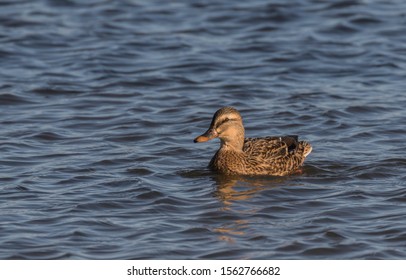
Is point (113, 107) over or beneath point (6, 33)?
beneath

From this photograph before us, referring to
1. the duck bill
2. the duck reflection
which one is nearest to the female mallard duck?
the duck bill

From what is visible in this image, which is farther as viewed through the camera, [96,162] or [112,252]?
[96,162]

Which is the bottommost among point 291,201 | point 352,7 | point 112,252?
point 112,252

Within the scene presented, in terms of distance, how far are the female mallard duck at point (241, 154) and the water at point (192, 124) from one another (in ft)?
0.71

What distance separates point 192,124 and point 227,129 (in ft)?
7.31

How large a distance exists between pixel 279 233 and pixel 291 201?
1.18 metres

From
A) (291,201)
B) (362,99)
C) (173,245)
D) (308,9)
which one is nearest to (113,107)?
(362,99)

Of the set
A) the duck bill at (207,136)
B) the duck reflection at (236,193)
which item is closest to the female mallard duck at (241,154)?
the duck bill at (207,136)

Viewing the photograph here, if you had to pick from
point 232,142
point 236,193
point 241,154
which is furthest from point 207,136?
point 236,193

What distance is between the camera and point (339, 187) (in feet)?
41.5

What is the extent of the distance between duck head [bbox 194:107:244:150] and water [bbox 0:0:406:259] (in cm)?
51

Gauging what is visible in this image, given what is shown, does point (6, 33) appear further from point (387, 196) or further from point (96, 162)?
point (387, 196)

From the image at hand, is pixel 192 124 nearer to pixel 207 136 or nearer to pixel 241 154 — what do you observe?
pixel 241 154

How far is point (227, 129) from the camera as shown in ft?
43.6
